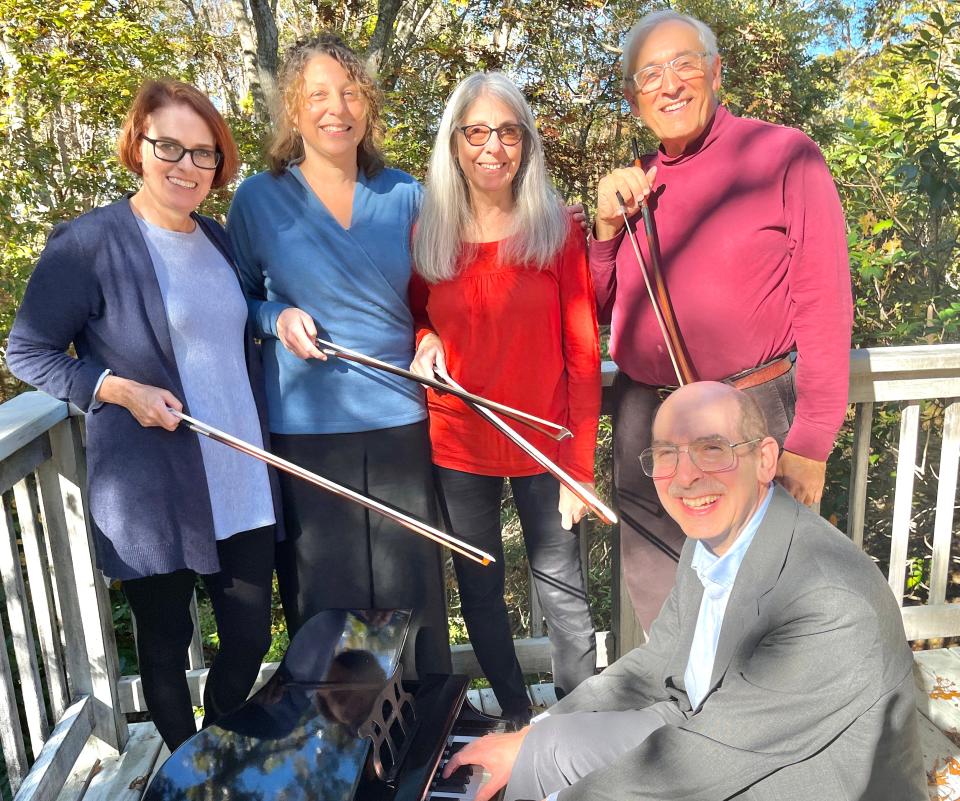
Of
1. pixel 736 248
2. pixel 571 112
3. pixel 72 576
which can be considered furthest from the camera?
pixel 571 112

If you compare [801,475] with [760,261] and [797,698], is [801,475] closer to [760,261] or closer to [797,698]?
[760,261]

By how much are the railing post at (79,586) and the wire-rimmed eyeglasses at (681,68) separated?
66.8 inches

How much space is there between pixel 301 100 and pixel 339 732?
1.39m

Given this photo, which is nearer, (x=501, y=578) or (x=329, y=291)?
(x=329, y=291)

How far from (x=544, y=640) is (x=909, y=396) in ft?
4.32

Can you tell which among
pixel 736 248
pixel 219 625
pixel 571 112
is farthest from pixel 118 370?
pixel 571 112

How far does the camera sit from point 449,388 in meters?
1.75

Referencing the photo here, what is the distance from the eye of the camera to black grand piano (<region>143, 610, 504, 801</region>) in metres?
1.29

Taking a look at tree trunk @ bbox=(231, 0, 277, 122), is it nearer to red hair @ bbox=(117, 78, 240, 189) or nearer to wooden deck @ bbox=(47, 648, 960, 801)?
Result: red hair @ bbox=(117, 78, 240, 189)

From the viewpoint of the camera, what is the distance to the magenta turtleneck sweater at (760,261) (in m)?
1.77

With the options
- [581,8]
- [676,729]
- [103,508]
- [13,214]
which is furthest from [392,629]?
[581,8]

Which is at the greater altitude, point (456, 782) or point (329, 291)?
point (329, 291)

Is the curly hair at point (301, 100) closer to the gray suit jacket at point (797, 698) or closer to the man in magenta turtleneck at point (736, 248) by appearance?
the man in magenta turtleneck at point (736, 248)

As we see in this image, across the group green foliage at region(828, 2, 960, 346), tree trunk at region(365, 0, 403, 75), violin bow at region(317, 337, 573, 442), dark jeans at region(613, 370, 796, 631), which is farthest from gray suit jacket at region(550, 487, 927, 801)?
tree trunk at region(365, 0, 403, 75)
